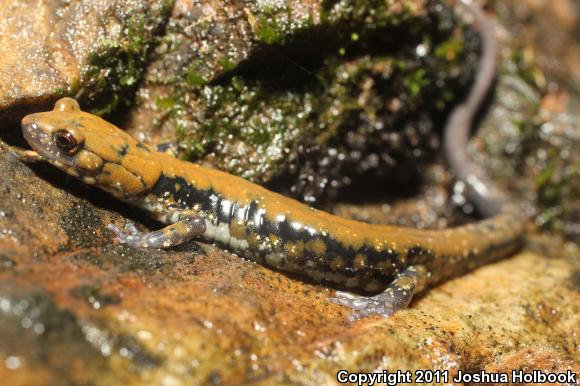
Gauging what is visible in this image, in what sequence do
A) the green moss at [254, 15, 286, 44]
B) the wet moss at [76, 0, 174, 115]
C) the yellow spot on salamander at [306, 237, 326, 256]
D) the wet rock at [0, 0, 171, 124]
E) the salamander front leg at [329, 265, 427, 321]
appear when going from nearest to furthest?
the salamander front leg at [329, 265, 427, 321], the wet rock at [0, 0, 171, 124], the yellow spot on salamander at [306, 237, 326, 256], the wet moss at [76, 0, 174, 115], the green moss at [254, 15, 286, 44]

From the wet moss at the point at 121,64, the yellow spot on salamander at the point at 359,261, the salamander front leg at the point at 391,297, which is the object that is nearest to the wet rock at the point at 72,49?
the wet moss at the point at 121,64

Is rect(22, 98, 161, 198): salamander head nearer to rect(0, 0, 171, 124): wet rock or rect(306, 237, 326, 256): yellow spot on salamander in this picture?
rect(0, 0, 171, 124): wet rock

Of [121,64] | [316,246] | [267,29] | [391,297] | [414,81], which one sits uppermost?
[267,29]

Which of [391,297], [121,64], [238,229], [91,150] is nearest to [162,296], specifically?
[238,229]

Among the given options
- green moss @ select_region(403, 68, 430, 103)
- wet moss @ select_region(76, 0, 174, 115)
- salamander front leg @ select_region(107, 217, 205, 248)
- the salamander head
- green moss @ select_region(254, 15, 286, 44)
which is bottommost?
salamander front leg @ select_region(107, 217, 205, 248)

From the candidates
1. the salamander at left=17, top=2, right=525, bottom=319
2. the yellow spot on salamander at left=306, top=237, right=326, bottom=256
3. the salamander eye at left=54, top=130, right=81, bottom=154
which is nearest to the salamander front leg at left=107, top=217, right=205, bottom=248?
the salamander at left=17, top=2, right=525, bottom=319

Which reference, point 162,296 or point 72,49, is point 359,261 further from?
point 72,49

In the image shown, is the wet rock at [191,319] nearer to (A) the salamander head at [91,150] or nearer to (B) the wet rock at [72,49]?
(A) the salamander head at [91,150]

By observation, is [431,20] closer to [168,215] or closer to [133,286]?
[168,215]
